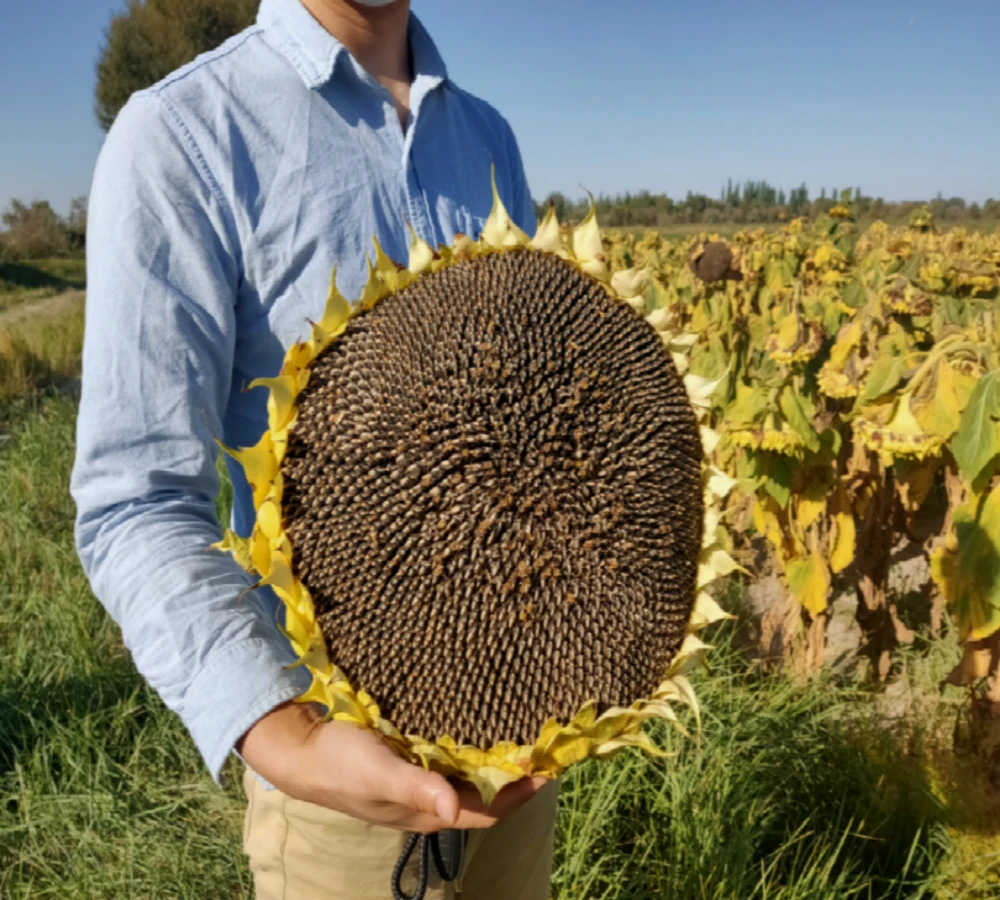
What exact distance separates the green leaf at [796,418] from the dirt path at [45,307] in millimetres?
18406

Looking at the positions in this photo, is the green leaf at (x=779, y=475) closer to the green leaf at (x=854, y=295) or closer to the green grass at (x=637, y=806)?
the green grass at (x=637, y=806)

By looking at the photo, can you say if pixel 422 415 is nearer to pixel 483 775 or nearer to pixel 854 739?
pixel 483 775

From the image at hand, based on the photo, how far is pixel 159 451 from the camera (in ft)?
4.16

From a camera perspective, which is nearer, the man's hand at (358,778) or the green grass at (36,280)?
the man's hand at (358,778)

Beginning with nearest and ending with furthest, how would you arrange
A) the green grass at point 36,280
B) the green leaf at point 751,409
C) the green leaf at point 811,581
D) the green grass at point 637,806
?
1. the green grass at point 637,806
2. the green leaf at point 751,409
3. the green leaf at point 811,581
4. the green grass at point 36,280

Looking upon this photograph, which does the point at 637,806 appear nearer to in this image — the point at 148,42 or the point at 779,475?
the point at 779,475

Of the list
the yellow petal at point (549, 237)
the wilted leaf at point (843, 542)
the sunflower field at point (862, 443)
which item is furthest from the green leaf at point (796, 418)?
the yellow petal at point (549, 237)

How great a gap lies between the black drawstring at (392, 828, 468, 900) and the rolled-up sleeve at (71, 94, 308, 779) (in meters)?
0.40

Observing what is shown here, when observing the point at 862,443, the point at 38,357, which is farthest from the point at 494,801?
the point at 38,357

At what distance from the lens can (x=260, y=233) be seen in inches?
55.1

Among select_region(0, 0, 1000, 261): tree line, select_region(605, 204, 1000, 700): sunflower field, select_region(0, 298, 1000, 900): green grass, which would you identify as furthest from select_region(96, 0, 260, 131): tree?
select_region(0, 298, 1000, 900): green grass

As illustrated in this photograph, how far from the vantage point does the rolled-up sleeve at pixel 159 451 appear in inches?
48.1

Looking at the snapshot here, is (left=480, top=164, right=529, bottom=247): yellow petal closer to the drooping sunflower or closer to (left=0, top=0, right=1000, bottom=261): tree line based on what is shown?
the drooping sunflower

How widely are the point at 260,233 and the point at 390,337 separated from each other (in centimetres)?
41
